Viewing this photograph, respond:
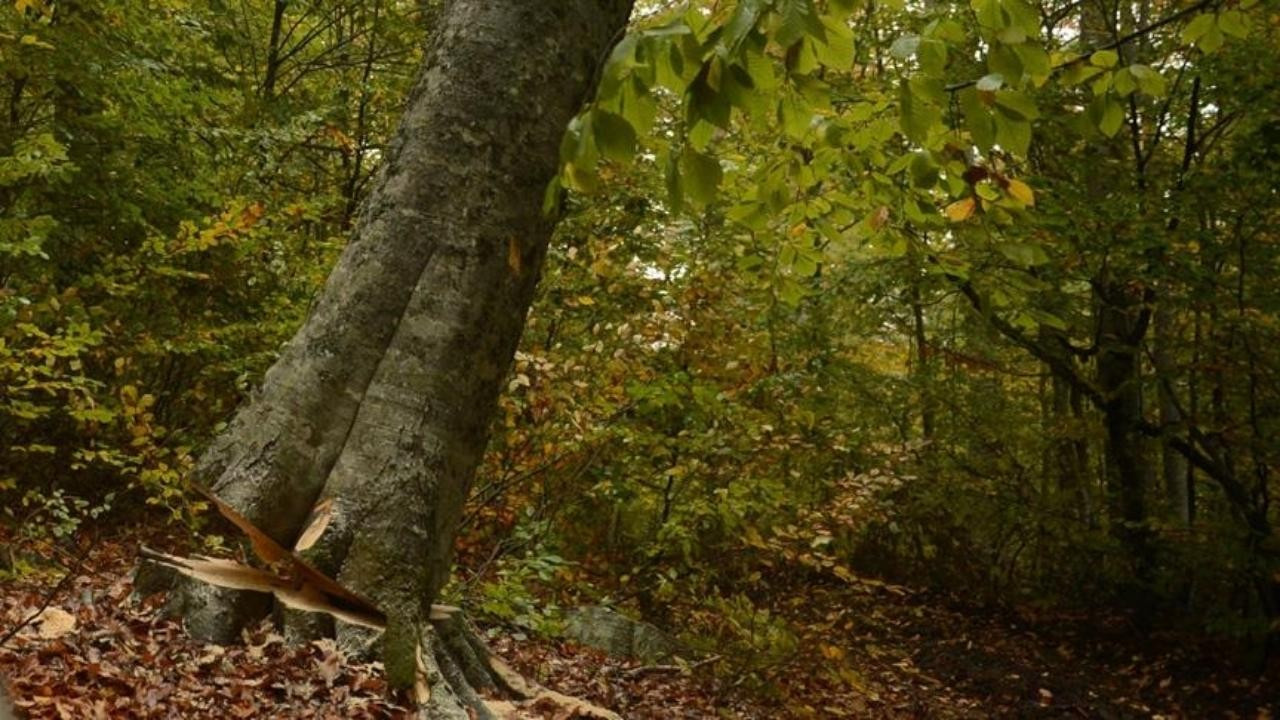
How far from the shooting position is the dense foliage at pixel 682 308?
19.9 feet

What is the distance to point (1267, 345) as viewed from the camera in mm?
8883

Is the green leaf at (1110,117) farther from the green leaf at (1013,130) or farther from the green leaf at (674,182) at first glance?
the green leaf at (674,182)

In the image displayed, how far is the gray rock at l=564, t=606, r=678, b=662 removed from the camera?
291 inches

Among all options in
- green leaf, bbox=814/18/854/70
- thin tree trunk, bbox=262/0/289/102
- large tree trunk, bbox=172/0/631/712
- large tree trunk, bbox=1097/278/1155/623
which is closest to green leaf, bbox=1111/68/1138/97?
green leaf, bbox=814/18/854/70

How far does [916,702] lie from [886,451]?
253 cm

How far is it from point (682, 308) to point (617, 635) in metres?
2.93

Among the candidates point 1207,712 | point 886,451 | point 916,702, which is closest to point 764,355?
point 886,451

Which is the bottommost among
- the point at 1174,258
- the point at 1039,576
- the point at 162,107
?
the point at 1039,576

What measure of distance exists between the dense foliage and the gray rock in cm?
29

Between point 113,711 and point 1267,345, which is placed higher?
point 1267,345

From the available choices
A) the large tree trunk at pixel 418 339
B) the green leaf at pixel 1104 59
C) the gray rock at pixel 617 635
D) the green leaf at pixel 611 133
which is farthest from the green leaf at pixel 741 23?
the gray rock at pixel 617 635

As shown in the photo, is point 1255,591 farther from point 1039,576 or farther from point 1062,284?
point 1062,284

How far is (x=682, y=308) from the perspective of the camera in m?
8.21

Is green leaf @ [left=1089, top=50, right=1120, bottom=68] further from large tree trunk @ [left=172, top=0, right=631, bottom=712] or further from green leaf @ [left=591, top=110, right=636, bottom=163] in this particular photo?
large tree trunk @ [left=172, top=0, right=631, bottom=712]
